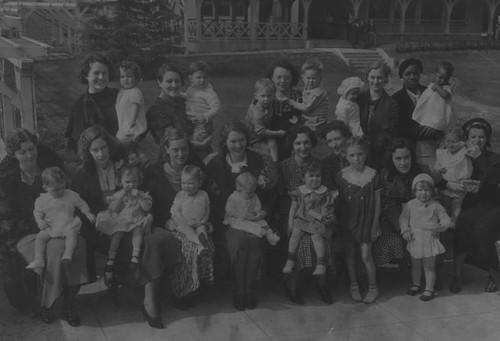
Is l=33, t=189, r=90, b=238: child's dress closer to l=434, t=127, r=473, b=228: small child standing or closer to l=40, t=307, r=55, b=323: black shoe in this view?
l=40, t=307, r=55, b=323: black shoe

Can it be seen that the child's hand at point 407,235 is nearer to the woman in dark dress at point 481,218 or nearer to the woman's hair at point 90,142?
the woman in dark dress at point 481,218

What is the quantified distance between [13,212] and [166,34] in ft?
59.9

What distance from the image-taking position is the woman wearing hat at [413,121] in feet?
19.9

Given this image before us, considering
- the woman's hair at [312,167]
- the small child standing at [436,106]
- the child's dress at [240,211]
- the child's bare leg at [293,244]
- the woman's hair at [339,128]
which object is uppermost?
the small child standing at [436,106]

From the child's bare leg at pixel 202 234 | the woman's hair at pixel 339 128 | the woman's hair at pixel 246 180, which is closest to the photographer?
the child's bare leg at pixel 202 234

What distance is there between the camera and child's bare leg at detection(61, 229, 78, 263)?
4688 mm

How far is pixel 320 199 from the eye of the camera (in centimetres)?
526

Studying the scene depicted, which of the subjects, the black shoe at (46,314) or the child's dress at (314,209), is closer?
the black shoe at (46,314)

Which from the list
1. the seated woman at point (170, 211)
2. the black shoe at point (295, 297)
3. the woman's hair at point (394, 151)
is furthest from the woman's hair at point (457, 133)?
the seated woman at point (170, 211)

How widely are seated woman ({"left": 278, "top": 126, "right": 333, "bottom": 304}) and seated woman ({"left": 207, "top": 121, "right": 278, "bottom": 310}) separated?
11 cm

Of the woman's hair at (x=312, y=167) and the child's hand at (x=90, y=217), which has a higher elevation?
the woman's hair at (x=312, y=167)

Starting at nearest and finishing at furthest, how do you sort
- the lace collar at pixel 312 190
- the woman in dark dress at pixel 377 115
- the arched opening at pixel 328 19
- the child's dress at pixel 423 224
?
1. the lace collar at pixel 312 190
2. the child's dress at pixel 423 224
3. the woman in dark dress at pixel 377 115
4. the arched opening at pixel 328 19

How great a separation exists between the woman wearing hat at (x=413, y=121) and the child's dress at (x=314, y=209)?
1.26 m

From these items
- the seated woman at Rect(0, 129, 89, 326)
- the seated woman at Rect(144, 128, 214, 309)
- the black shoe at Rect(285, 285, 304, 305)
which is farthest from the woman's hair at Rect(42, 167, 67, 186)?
the black shoe at Rect(285, 285, 304, 305)
